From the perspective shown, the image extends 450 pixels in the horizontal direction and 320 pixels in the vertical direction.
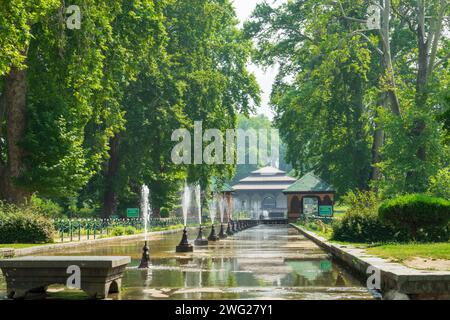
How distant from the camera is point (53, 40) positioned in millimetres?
28703

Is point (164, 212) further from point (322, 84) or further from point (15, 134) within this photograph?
point (15, 134)

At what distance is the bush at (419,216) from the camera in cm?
2216

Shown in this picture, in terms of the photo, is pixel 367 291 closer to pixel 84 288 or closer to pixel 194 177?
pixel 84 288

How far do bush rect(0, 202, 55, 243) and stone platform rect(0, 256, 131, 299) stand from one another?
52.8 feet

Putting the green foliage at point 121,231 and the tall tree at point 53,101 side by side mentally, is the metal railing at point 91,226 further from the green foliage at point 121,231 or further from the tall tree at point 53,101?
the tall tree at point 53,101

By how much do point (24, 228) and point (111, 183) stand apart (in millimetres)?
22162

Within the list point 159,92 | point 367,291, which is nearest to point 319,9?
point 159,92

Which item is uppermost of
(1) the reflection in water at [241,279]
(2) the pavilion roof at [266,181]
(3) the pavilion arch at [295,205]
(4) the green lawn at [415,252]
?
(2) the pavilion roof at [266,181]

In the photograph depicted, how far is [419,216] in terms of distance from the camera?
22281mm

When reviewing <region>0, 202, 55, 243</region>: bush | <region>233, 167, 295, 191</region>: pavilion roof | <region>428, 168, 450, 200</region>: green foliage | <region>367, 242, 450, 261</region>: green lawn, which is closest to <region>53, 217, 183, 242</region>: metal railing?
<region>0, 202, 55, 243</region>: bush

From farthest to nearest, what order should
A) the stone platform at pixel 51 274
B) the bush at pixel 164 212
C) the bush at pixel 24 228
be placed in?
the bush at pixel 164 212 → the bush at pixel 24 228 → the stone platform at pixel 51 274

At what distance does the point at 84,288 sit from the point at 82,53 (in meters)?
18.6

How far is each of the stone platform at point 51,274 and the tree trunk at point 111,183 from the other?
37.9 meters

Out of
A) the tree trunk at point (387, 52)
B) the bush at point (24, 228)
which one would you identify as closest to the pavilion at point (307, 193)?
the tree trunk at point (387, 52)
